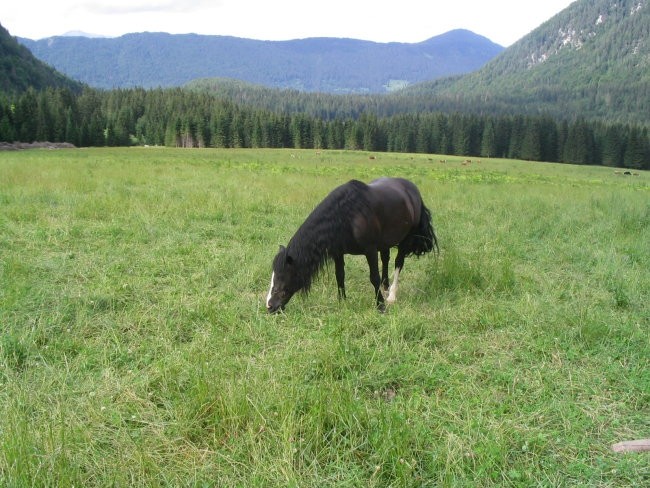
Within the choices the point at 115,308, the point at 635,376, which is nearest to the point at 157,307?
the point at 115,308

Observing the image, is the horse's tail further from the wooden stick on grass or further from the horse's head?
the wooden stick on grass

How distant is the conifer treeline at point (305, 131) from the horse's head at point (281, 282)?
243ft

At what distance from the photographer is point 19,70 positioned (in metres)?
122

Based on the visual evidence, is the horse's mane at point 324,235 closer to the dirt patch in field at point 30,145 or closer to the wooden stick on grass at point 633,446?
the wooden stick on grass at point 633,446

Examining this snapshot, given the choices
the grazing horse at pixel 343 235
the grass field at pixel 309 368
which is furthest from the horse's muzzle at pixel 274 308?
the grass field at pixel 309 368

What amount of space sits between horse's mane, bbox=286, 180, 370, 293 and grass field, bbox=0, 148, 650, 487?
58 centimetres

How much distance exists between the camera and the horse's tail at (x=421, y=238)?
7.49 meters

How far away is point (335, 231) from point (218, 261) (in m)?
2.76

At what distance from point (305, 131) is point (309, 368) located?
87654 mm

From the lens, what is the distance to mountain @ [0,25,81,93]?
117 metres

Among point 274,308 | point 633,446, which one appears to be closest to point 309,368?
point 274,308

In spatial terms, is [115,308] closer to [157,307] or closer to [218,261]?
[157,307]

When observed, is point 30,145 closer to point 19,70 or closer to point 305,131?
point 305,131

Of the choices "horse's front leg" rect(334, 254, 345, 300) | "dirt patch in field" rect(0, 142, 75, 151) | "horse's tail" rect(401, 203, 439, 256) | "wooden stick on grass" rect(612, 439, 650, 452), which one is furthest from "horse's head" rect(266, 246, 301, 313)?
"dirt patch in field" rect(0, 142, 75, 151)
